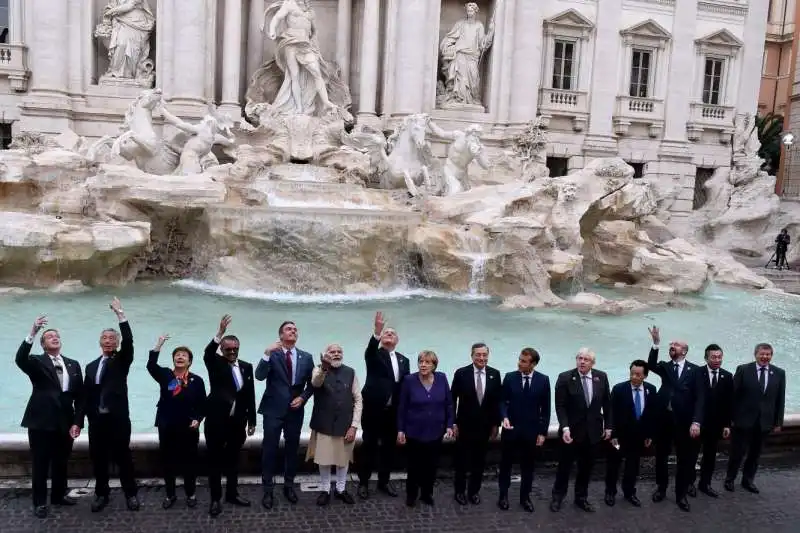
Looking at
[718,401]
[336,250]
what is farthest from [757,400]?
[336,250]

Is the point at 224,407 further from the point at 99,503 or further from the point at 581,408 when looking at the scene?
the point at 581,408

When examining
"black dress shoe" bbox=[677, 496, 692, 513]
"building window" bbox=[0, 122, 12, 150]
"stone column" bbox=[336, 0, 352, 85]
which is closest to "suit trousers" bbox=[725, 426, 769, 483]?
"black dress shoe" bbox=[677, 496, 692, 513]

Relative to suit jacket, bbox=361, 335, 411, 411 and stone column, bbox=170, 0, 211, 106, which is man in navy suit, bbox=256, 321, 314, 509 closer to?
suit jacket, bbox=361, 335, 411, 411

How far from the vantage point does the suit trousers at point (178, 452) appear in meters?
3.87

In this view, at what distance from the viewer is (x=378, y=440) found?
4371mm

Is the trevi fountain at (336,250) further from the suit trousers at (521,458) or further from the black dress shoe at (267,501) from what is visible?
the suit trousers at (521,458)

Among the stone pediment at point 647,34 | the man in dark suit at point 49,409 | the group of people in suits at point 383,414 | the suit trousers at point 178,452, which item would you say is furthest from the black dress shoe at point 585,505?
the stone pediment at point 647,34

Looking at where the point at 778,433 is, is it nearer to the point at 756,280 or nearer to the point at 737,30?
the point at 756,280

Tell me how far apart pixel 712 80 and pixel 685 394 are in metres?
18.3

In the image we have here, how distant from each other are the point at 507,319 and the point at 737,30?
1496cm

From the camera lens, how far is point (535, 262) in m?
10.9

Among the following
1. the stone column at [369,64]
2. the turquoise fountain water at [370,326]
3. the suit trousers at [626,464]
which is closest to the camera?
the suit trousers at [626,464]

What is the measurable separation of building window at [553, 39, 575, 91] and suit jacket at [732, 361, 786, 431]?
15.6m

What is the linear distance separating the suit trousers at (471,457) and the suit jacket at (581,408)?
47 cm
